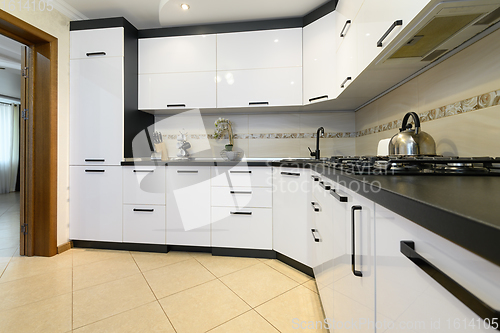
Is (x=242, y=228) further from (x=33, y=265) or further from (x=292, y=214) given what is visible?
(x=33, y=265)

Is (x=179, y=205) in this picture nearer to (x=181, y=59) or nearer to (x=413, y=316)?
(x=181, y=59)

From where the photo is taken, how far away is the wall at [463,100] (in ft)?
3.53

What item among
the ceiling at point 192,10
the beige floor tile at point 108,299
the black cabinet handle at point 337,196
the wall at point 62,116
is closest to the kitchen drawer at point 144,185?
the wall at point 62,116

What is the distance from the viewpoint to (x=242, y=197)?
228cm

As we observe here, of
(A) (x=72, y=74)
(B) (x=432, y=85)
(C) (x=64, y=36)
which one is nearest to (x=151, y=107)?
(A) (x=72, y=74)

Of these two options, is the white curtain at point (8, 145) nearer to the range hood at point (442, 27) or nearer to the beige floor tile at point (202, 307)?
the beige floor tile at point (202, 307)

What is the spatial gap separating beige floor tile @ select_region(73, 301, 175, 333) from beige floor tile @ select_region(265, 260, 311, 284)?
0.95 meters

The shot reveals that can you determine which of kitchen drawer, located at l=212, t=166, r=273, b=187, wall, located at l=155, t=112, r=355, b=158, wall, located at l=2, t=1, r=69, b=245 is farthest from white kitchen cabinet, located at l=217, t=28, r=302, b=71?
wall, located at l=2, t=1, r=69, b=245

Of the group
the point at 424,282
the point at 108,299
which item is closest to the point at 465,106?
the point at 424,282

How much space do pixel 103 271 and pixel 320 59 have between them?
2.73m

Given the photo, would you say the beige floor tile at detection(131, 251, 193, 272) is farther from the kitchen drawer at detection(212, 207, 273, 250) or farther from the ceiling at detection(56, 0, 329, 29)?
the ceiling at detection(56, 0, 329, 29)

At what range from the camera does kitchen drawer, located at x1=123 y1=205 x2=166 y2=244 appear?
95.5 inches

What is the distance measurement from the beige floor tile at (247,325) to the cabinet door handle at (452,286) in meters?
1.15

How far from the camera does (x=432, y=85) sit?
148 cm
